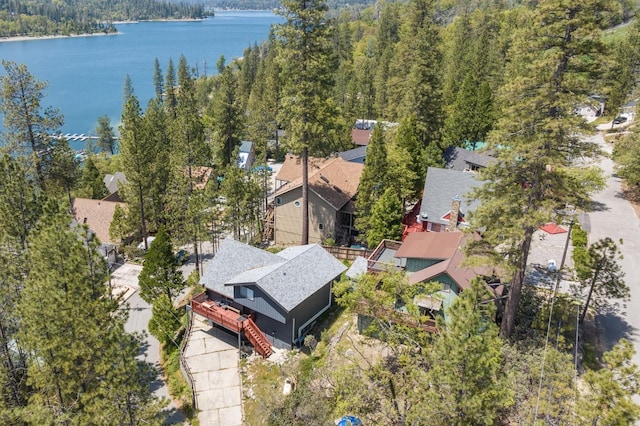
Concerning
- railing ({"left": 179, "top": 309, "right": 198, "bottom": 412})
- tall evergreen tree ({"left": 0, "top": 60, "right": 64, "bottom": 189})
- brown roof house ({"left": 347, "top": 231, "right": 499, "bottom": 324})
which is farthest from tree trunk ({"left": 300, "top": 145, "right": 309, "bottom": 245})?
tall evergreen tree ({"left": 0, "top": 60, "right": 64, "bottom": 189})

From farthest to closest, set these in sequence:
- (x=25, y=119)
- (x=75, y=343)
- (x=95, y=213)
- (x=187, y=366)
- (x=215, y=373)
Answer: (x=95, y=213)
(x=25, y=119)
(x=187, y=366)
(x=215, y=373)
(x=75, y=343)

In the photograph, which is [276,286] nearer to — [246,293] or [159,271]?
[246,293]

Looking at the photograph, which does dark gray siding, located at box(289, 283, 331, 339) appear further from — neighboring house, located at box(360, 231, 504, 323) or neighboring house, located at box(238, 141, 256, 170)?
neighboring house, located at box(238, 141, 256, 170)

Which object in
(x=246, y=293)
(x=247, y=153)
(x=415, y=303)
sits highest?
(x=415, y=303)

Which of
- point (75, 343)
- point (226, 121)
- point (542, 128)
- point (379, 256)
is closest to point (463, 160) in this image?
point (379, 256)

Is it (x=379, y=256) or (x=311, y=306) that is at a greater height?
(x=379, y=256)

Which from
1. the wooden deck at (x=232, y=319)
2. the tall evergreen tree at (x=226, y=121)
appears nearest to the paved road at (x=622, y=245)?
the wooden deck at (x=232, y=319)

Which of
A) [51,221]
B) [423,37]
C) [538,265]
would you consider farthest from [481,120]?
[51,221]

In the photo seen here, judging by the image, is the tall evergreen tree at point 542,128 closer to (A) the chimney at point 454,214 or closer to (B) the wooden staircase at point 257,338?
(A) the chimney at point 454,214
